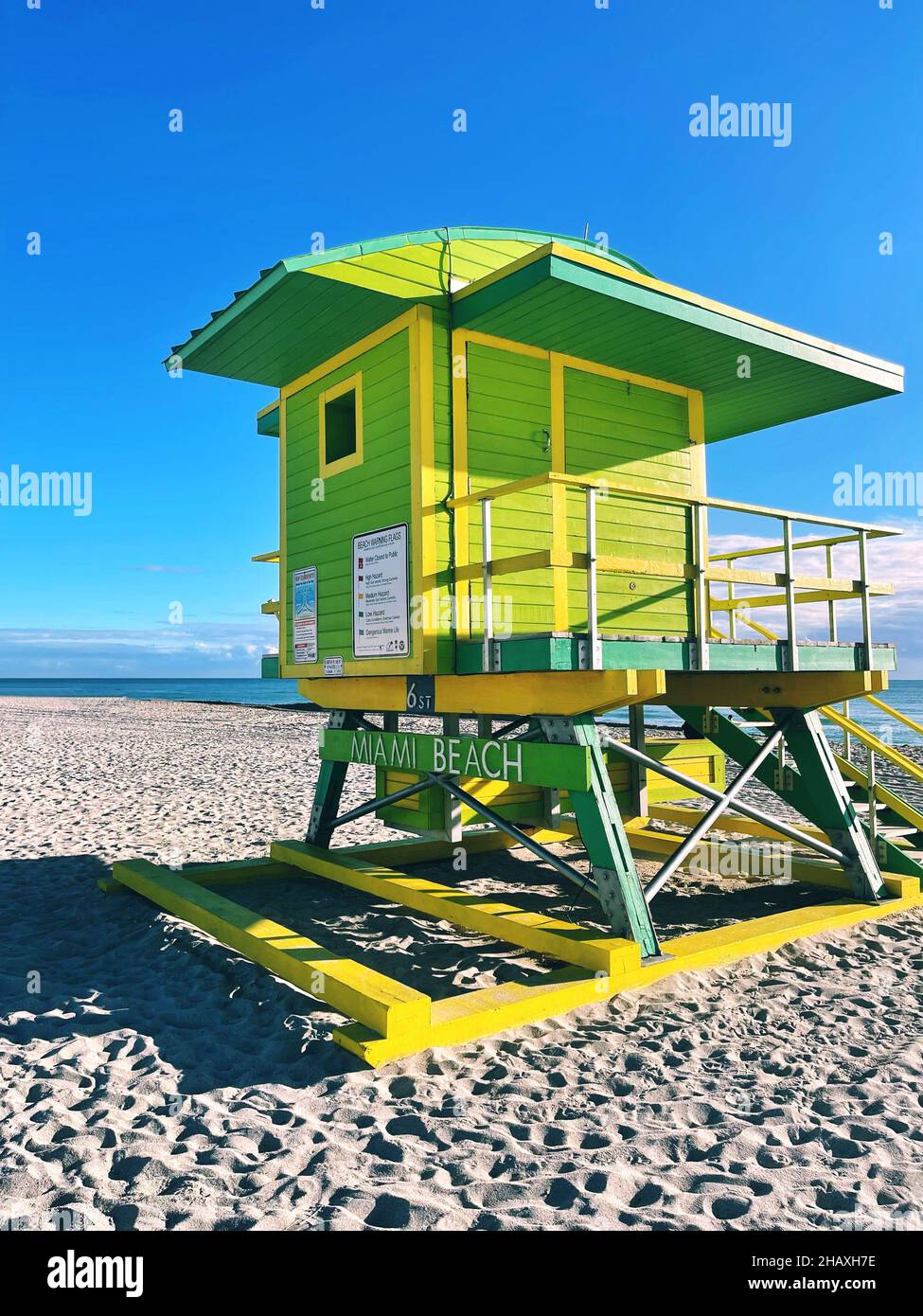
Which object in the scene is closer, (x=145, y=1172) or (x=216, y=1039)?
(x=145, y=1172)

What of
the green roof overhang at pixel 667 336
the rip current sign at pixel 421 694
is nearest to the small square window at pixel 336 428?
the green roof overhang at pixel 667 336

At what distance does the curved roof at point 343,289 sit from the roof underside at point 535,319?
0.04 feet

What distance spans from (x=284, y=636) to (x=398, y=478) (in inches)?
106

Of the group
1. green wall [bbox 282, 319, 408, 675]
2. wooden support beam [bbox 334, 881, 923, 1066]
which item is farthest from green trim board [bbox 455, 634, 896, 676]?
wooden support beam [bbox 334, 881, 923, 1066]

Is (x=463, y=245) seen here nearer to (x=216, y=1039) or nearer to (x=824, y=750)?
(x=824, y=750)

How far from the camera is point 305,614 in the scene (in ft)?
28.5

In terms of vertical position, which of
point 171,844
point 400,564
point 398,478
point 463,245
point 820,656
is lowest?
point 171,844

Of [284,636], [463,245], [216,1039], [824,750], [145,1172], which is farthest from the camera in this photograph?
[284,636]

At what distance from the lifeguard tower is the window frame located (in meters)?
0.04

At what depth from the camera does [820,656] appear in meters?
7.45

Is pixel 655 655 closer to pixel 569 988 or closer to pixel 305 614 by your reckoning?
pixel 569 988
